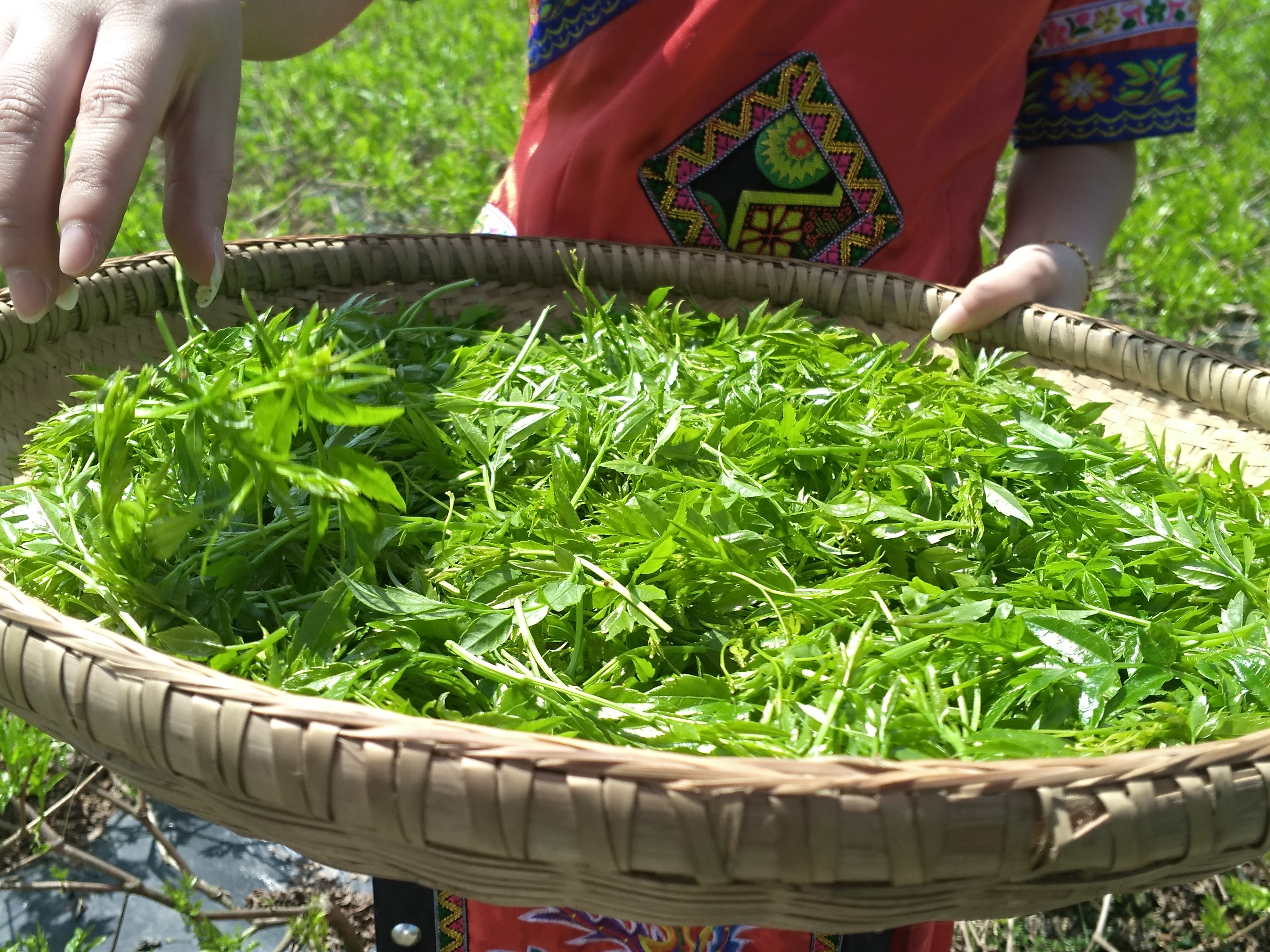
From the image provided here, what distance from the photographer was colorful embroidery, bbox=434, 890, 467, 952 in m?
0.92

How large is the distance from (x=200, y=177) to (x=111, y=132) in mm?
99

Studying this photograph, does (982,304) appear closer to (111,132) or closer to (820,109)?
(820,109)

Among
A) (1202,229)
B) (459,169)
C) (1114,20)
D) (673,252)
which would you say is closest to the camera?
(673,252)

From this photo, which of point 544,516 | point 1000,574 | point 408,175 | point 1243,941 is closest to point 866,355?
point 1000,574

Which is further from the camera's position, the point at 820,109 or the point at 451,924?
the point at 820,109

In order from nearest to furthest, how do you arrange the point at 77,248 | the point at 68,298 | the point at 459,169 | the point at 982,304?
the point at 77,248
the point at 68,298
the point at 982,304
the point at 459,169

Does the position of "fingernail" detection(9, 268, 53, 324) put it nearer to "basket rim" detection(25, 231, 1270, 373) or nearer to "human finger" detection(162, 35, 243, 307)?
"human finger" detection(162, 35, 243, 307)

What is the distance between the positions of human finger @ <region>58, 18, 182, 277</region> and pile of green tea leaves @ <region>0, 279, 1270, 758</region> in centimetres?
9

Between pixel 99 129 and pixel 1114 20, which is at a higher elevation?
pixel 1114 20

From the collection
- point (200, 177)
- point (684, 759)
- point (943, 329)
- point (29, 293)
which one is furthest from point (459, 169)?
point (684, 759)

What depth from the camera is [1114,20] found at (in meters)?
1.44

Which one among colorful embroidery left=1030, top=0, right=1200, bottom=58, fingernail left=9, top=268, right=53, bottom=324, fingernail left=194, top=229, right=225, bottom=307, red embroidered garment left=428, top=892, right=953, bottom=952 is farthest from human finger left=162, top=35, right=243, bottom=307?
colorful embroidery left=1030, top=0, right=1200, bottom=58

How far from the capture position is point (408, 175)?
2.50 meters

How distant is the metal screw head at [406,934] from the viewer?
932 mm
